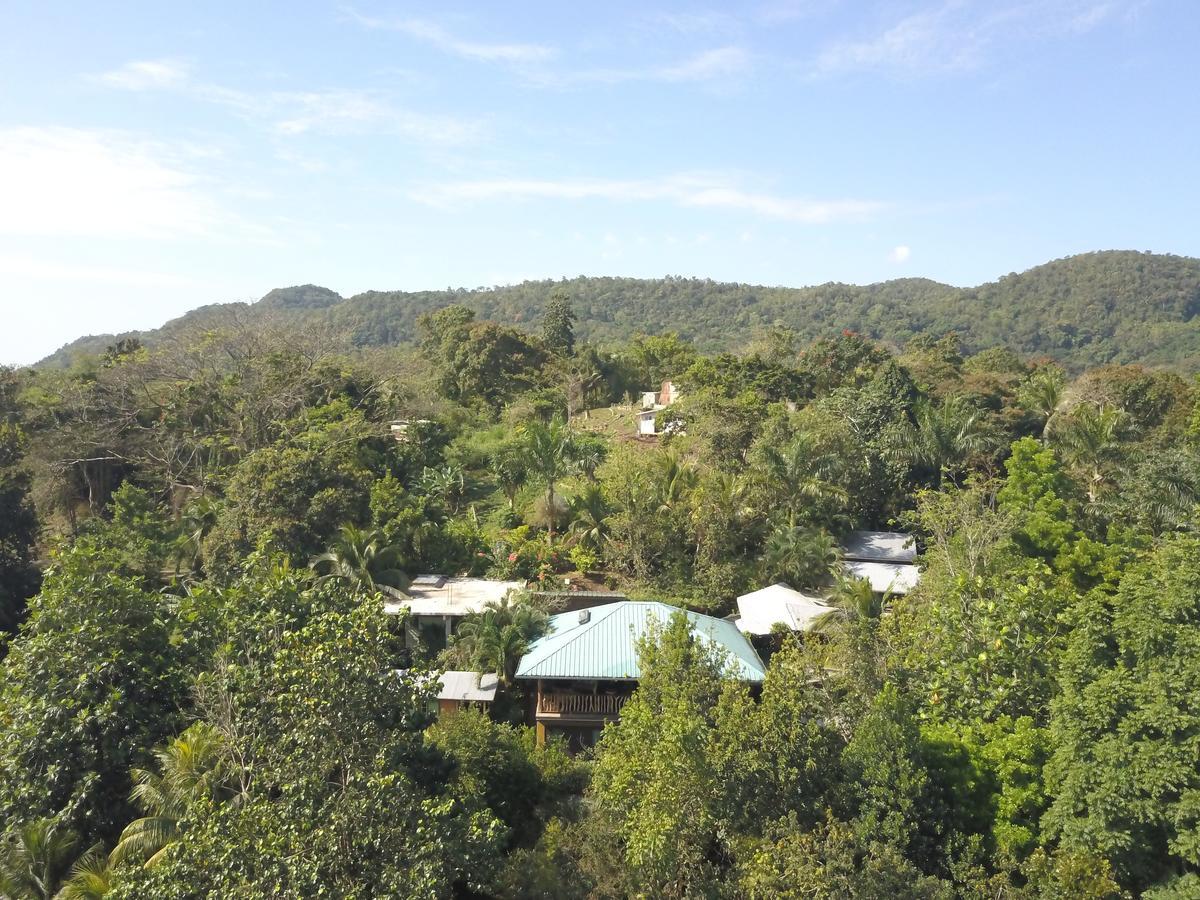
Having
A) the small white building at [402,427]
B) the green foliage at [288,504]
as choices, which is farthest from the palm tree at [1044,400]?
the green foliage at [288,504]

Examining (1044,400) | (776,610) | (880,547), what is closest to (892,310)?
(1044,400)

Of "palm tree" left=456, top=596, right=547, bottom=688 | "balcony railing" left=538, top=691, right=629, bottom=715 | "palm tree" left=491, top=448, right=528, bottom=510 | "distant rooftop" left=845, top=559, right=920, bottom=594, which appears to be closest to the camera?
"balcony railing" left=538, top=691, right=629, bottom=715

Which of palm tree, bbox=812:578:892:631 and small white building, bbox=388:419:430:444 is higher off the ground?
small white building, bbox=388:419:430:444

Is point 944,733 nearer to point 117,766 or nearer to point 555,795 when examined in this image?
point 555,795

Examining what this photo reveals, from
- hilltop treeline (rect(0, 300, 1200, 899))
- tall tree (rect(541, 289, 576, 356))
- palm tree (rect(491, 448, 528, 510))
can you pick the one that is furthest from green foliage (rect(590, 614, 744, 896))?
tall tree (rect(541, 289, 576, 356))

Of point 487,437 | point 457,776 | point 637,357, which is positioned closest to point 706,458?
point 487,437

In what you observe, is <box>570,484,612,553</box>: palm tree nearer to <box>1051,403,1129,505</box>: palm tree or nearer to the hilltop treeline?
the hilltop treeline

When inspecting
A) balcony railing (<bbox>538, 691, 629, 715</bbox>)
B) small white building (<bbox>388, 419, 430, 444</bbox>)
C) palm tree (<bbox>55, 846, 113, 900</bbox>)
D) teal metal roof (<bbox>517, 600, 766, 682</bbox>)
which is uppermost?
small white building (<bbox>388, 419, 430, 444</bbox>)

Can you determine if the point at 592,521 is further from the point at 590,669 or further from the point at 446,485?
the point at 590,669
